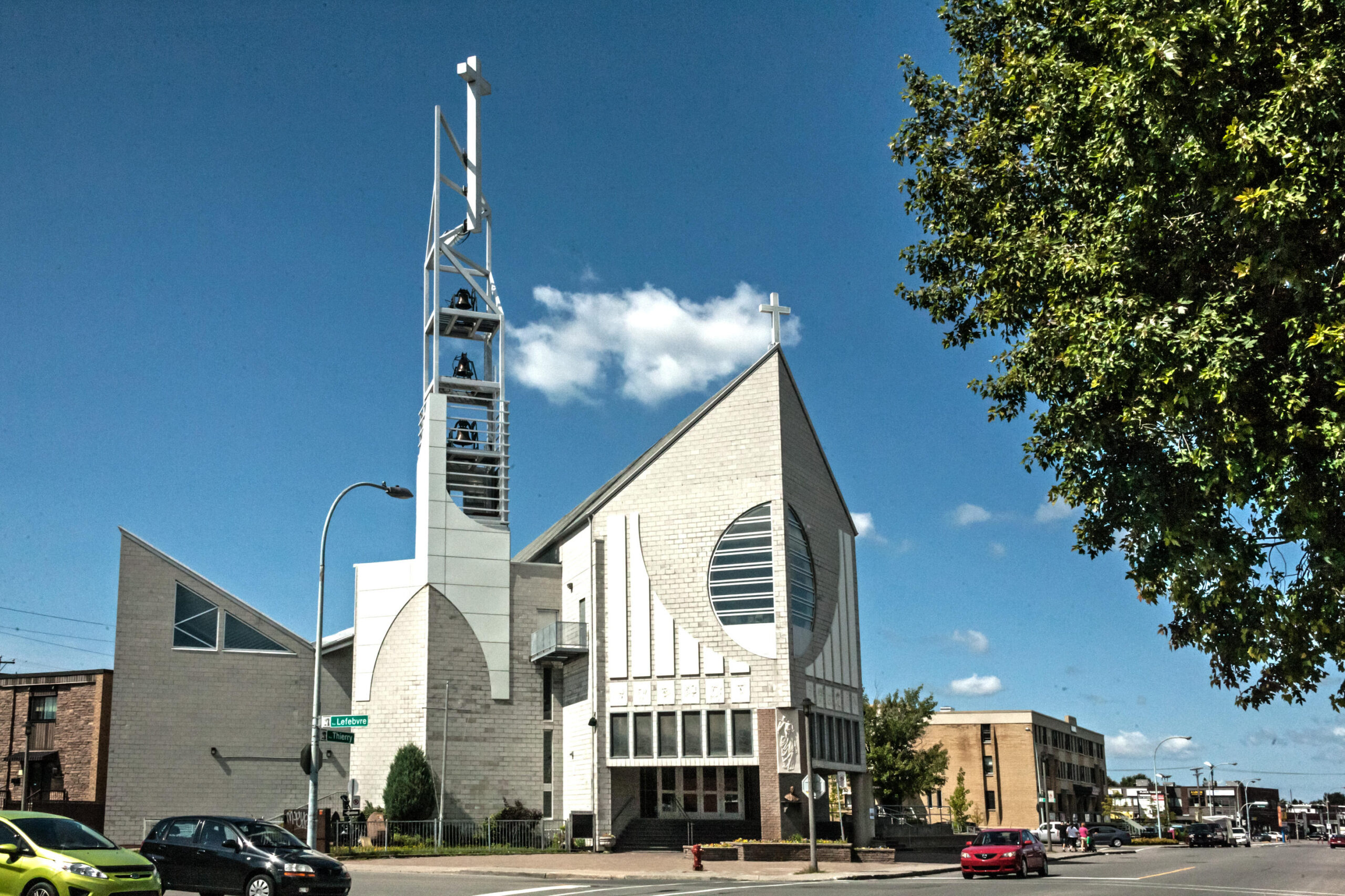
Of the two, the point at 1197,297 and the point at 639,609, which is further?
the point at 639,609

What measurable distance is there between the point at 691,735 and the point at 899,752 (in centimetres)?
2121

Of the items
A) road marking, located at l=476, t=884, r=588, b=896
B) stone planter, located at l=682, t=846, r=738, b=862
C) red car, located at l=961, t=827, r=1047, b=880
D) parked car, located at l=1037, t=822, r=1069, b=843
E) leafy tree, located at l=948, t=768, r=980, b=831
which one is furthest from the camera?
leafy tree, located at l=948, t=768, r=980, b=831

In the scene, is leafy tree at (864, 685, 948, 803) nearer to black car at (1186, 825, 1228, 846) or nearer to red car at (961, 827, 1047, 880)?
black car at (1186, 825, 1228, 846)

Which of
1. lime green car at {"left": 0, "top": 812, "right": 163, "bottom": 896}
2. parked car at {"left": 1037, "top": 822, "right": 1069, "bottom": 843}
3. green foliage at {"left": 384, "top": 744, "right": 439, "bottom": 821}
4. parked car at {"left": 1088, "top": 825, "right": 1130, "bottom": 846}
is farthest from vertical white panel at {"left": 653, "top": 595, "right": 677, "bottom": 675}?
parked car at {"left": 1088, "top": 825, "right": 1130, "bottom": 846}

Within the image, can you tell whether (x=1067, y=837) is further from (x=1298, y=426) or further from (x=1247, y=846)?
(x=1298, y=426)

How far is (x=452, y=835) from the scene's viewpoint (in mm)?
39875

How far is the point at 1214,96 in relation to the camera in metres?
11.7

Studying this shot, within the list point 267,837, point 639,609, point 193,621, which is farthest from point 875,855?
point 193,621

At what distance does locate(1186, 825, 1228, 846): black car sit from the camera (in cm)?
6406

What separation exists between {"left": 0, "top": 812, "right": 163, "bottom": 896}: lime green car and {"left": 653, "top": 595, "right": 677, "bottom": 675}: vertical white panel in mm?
26217

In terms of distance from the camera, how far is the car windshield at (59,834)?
1439 cm

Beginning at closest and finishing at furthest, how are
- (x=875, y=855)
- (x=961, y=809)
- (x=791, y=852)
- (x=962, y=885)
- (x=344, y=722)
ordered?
(x=962, y=885) → (x=344, y=722) → (x=791, y=852) → (x=875, y=855) → (x=961, y=809)

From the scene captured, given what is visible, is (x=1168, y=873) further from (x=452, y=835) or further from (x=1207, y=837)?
(x=1207, y=837)

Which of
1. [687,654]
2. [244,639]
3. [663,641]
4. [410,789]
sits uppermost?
[244,639]
